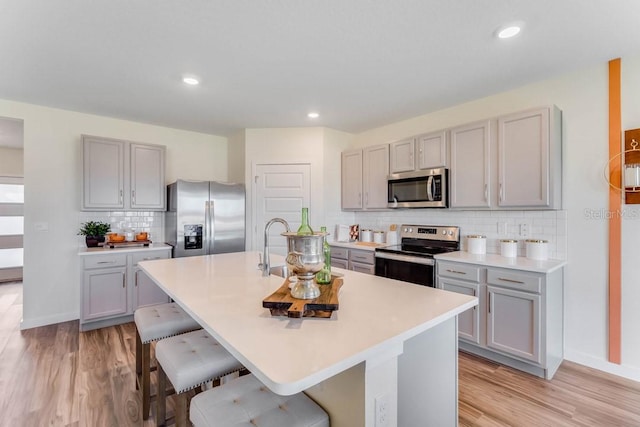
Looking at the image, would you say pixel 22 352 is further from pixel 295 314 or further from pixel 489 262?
pixel 489 262

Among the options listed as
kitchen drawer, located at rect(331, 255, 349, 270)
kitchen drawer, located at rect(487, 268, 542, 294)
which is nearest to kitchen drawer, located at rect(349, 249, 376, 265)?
kitchen drawer, located at rect(331, 255, 349, 270)

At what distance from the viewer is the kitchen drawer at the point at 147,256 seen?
364 cm

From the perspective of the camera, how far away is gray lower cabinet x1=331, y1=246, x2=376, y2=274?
362 cm

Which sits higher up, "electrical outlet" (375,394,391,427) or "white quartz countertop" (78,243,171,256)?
"white quartz countertop" (78,243,171,256)

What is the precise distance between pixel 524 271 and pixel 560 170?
3.27 feet

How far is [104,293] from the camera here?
345cm

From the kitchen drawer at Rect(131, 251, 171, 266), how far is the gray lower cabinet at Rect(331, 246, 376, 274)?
2.11m

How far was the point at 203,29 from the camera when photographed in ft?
6.72

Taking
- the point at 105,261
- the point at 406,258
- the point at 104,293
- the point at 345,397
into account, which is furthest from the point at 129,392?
the point at 406,258

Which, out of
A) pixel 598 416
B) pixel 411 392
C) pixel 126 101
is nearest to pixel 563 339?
pixel 598 416

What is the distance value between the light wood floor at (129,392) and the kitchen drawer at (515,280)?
27.5 inches

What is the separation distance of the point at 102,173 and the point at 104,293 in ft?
4.57

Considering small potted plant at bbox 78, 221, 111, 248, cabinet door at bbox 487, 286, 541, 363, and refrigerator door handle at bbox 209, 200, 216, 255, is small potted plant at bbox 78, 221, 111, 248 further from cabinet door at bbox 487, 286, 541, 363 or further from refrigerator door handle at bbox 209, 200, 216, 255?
cabinet door at bbox 487, 286, 541, 363

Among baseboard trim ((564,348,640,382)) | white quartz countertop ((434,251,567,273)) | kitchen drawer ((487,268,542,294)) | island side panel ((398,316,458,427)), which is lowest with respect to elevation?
baseboard trim ((564,348,640,382))
